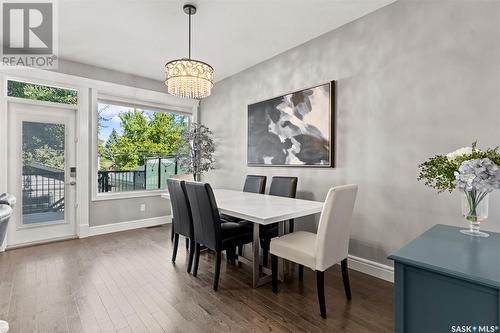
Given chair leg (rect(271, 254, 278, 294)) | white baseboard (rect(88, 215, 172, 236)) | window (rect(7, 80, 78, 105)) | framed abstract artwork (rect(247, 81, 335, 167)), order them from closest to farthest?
chair leg (rect(271, 254, 278, 294)) → framed abstract artwork (rect(247, 81, 335, 167)) → window (rect(7, 80, 78, 105)) → white baseboard (rect(88, 215, 172, 236))

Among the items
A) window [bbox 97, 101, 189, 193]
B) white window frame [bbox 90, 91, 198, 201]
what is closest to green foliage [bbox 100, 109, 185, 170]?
window [bbox 97, 101, 189, 193]

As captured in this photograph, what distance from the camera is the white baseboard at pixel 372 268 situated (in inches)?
98.0

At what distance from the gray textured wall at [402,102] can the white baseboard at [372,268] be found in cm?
7

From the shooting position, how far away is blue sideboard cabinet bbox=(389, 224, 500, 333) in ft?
3.19

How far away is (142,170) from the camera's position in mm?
4754

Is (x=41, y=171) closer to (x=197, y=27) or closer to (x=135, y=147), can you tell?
(x=135, y=147)

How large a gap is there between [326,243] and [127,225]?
3.77 metres

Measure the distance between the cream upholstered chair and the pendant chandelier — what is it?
68.4 inches

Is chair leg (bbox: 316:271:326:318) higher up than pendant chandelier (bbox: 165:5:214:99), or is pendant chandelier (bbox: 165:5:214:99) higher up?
pendant chandelier (bbox: 165:5:214:99)

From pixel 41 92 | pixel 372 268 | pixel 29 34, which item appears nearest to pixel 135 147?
pixel 41 92

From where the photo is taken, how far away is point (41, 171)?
367cm

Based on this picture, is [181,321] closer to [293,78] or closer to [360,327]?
[360,327]

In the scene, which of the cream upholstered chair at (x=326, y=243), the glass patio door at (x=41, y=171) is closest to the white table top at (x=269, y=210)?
the cream upholstered chair at (x=326, y=243)

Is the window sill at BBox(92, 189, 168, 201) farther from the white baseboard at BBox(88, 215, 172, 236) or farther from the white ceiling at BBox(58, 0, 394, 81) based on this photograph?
the white ceiling at BBox(58, 0, 394, 81)
